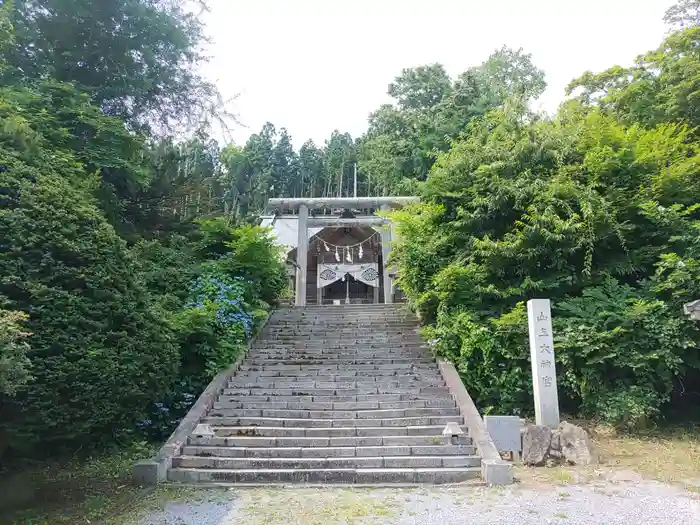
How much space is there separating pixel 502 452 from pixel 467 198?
5.35 m

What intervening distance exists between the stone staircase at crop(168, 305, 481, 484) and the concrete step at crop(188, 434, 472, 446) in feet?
0.05

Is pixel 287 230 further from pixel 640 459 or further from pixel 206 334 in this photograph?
pixel 640 459

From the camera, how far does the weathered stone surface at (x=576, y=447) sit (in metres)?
6.88

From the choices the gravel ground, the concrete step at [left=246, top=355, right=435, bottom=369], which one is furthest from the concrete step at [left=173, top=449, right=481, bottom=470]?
the concrete step at [left=246, top=355, right=435, bottom=369]

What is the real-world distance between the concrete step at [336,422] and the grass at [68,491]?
57.1 inches

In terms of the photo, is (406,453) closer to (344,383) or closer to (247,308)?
(344,383)

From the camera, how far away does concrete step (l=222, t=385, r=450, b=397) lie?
911 centimetres

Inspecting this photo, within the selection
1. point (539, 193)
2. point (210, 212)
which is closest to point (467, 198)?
point (539, 193)

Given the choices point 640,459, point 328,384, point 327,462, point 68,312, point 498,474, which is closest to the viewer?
point 68,312

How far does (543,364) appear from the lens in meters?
7.96

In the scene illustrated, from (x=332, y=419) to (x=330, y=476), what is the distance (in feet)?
5.25

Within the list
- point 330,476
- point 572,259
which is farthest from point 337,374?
point 572,259

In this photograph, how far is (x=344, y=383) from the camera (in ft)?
31.6

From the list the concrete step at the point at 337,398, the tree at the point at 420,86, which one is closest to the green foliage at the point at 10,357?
the concrete step at the point at 337,398
